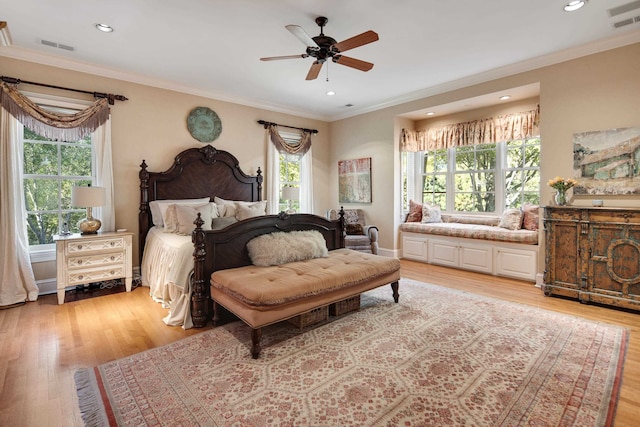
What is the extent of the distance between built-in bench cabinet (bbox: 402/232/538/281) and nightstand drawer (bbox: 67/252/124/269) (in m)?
4.51

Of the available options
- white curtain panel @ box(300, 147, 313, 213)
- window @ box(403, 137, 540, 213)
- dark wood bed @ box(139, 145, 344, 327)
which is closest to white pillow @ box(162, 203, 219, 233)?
dark wood bed @ box(139, 145, 344, 327)

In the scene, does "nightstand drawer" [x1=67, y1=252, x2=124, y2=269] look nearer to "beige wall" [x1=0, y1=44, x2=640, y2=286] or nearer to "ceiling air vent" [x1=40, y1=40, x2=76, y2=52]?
"beige wall" [x1=0, y1=44, x2=640, y2=286]

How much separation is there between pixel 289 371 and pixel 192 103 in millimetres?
4325

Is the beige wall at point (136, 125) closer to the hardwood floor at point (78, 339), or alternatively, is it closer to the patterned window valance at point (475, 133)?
the hardwood floor at point (78, 339)

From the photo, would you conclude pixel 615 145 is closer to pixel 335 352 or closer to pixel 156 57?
pixel 335 352

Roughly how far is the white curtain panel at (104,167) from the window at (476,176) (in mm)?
4784

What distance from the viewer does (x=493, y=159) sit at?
5.22 meters

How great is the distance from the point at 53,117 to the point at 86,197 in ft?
3.57

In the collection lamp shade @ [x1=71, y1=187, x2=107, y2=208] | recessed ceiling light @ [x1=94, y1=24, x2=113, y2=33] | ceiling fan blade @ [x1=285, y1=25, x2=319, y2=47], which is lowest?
lamp shade @ [x1=71, y1=187, x2=107, y2=208]

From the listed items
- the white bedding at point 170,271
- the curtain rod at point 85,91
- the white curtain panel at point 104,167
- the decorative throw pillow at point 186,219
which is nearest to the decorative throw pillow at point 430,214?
the decorative throw pillow at point 186,219

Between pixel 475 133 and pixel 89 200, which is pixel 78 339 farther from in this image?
pixel 475 133

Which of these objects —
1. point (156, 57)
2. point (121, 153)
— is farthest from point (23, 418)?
point (156, 57)

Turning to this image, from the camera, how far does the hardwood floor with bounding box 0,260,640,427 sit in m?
1.78

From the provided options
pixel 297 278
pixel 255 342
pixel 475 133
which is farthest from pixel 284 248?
pixel 475 133
